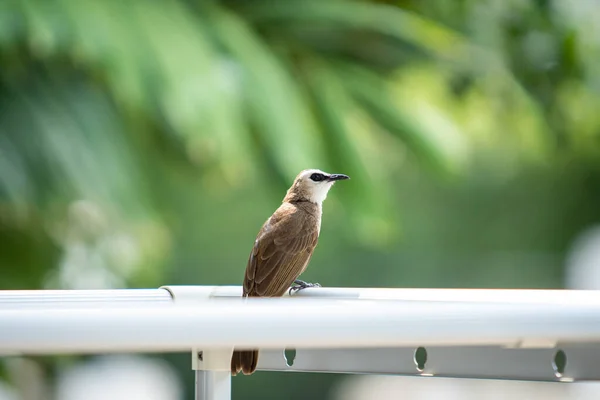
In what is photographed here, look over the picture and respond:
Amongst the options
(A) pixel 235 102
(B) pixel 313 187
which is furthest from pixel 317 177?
(A) pixel 235 102

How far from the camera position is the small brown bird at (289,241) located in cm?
220

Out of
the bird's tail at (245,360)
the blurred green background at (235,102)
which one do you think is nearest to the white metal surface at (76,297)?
the bird's tail at (245,360)

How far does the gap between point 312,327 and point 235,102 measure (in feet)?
9.93

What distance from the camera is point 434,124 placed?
4.13 m

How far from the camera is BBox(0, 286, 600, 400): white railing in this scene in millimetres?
699

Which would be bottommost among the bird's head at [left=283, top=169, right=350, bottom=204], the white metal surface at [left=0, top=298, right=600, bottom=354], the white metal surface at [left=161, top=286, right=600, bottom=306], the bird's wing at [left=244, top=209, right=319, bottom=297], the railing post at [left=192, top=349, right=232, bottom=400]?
the white metal surface at [left=0, top=298, right=600, bottom=354]

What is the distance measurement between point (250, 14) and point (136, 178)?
3.33ft

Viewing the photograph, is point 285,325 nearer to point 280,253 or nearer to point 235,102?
point 280,253

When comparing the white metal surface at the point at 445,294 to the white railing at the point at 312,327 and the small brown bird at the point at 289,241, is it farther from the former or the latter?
the small brown bird at the point at 289,241

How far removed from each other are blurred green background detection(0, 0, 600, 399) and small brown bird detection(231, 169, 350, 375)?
0.82 metres

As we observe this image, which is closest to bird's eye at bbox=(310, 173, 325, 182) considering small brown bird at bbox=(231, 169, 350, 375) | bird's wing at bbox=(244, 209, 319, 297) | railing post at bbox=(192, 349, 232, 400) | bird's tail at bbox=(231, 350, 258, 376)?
small brown bird at bbox=(231, 169, 350, 375)

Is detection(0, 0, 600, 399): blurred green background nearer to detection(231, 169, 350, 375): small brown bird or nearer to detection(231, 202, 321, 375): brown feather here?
detection(231, 169, 350, 375): small brown bird

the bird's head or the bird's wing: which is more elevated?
the bird's head

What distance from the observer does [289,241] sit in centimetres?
237
